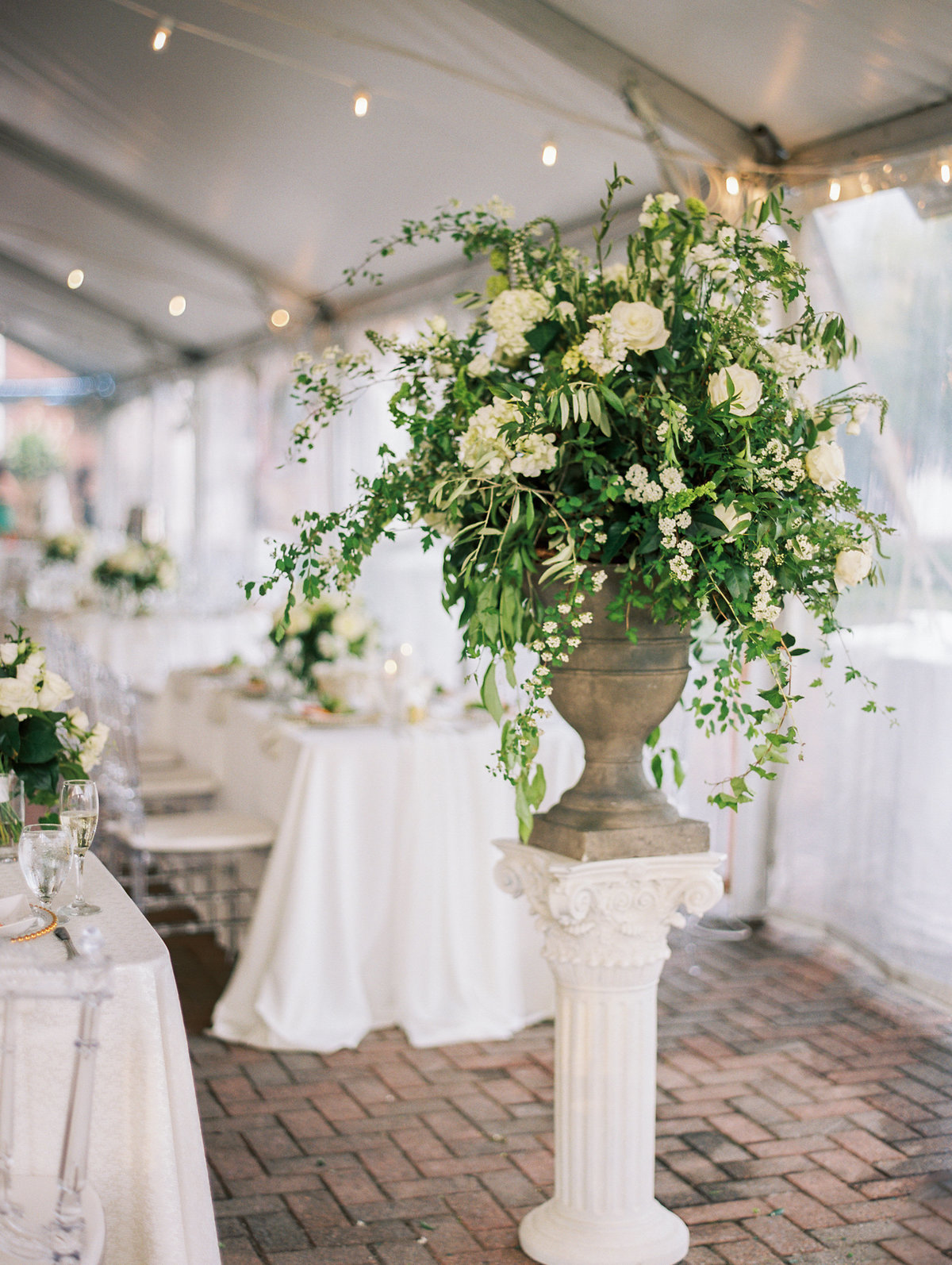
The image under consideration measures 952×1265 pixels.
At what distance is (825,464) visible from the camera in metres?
2.30

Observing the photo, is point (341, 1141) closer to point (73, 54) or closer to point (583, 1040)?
point (583, 1040)

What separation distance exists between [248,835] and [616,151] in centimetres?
285

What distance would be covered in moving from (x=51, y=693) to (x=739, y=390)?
1430 mm

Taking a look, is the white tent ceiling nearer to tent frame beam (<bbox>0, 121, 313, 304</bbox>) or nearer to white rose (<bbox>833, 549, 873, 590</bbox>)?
tent frame beam (<bbox>0, 121, 313, 304</bbox>)

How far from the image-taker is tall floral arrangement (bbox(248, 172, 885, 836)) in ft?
7.32

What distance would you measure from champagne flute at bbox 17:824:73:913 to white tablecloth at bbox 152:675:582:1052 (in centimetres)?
188

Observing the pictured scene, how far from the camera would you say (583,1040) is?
2.58 metres

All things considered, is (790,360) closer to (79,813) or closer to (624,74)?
(79,813)

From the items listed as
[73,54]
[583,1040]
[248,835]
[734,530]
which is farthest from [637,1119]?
[73,54]

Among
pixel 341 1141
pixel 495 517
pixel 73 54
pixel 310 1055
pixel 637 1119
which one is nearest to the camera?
pixel 495 517

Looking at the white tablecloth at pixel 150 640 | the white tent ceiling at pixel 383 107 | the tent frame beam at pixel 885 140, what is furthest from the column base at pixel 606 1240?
the white tablecloth at pixel 150 640

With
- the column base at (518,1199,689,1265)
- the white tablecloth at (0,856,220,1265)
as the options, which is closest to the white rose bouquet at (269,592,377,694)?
the column base at (518,1199,689,1265)

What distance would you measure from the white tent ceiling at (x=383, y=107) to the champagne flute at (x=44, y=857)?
6.15 ft

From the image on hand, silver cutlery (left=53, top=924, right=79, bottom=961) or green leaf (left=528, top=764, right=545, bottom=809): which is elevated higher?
green leaf (left=528, top=764, right=545, bottom=809)
